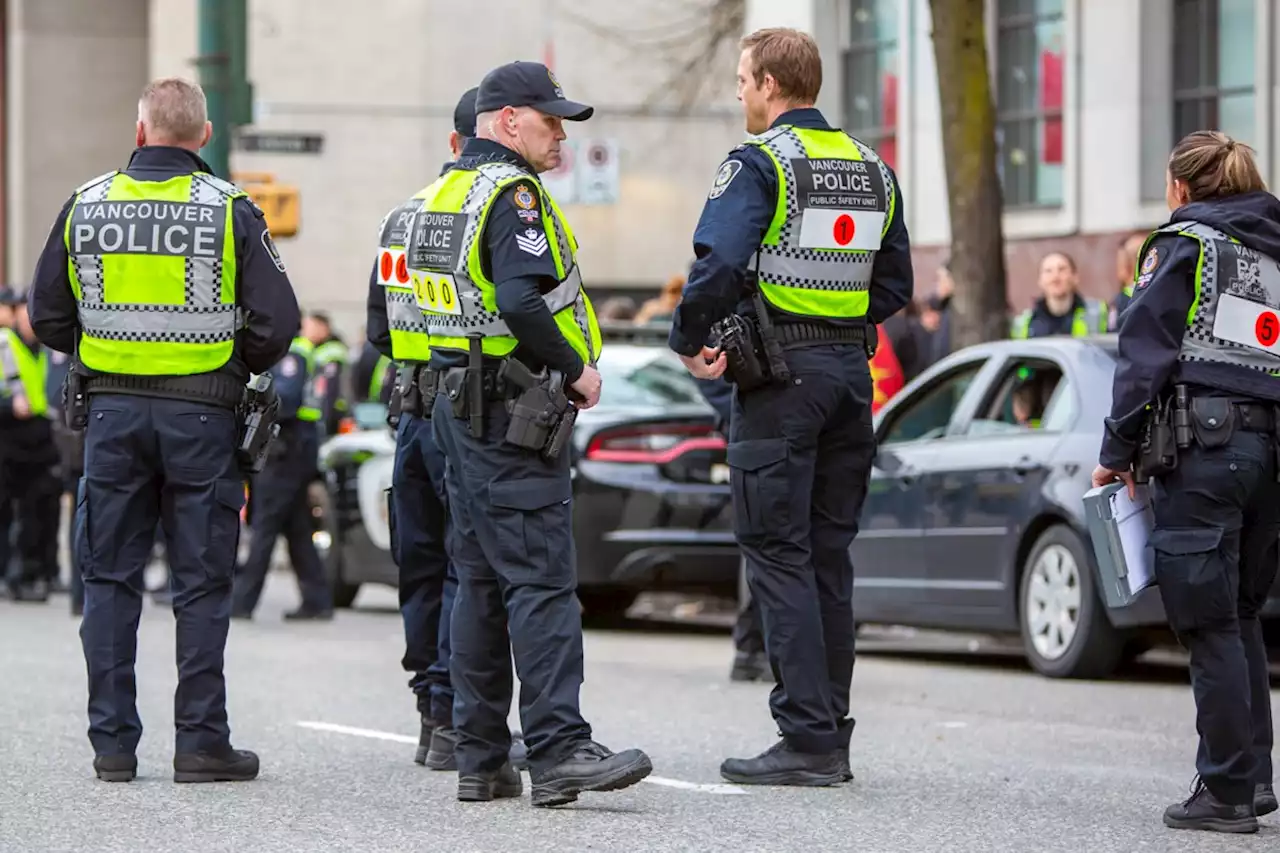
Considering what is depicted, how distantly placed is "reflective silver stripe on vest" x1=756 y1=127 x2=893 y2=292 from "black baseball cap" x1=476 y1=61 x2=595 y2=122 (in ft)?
2.31

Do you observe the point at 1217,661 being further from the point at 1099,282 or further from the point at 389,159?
the point at 389,159

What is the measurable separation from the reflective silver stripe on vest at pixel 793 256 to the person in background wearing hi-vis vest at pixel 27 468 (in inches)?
385

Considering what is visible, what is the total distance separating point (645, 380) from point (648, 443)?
32.2 inches

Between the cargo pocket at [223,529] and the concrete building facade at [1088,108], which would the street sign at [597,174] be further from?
the cargo pocket at [223,529]

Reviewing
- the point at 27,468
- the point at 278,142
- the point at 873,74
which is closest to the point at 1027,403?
the point at 27,468

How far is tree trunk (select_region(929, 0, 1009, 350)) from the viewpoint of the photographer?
1584 centimetres

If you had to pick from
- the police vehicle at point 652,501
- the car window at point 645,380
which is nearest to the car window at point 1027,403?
the police vehicle at point 652,501

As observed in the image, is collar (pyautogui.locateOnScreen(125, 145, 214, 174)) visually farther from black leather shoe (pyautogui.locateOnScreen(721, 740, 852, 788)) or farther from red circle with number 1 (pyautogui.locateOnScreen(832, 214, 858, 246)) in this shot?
black leather shoe (pyautogui.locateOnScreen(721, 740, 852, 788))

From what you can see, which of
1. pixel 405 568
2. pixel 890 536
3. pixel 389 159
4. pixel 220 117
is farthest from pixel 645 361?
pixel 389 159

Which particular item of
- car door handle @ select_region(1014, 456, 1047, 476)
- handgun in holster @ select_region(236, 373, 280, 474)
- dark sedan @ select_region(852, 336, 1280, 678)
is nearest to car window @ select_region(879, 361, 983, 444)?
dark sedan @ select_region(852, 336, 1280, 678)

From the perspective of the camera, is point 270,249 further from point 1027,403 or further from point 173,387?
point 1027,403

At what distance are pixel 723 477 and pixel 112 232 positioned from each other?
6.14 meters

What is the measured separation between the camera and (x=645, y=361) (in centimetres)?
1426

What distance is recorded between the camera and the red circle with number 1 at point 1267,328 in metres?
6.74
